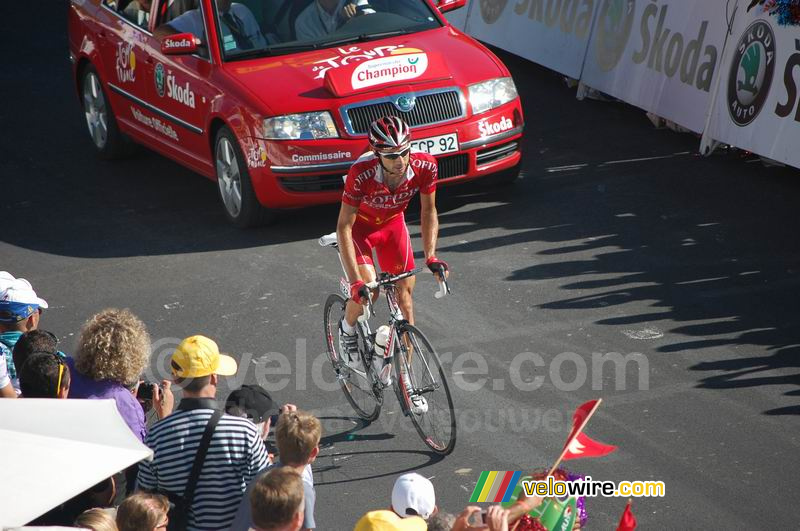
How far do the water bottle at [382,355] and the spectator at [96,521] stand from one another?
9.64ft

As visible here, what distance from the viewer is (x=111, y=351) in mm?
5832

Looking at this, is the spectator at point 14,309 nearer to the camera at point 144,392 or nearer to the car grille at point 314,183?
the camera at point 144,392

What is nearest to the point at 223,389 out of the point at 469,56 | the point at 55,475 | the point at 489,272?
the point at 489,272

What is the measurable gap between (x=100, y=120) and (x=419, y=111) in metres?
4.31

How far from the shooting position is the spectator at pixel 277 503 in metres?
4.48

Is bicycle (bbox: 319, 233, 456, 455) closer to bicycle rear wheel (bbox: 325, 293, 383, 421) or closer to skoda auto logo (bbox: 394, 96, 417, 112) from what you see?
bicycle rear wheel (bbox: 325, 293, 383, 421)

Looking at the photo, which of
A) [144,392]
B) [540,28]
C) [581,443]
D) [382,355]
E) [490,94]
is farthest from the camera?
[540,28]

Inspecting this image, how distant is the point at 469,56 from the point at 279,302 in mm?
3278

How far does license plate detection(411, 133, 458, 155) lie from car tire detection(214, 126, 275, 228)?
1534mm

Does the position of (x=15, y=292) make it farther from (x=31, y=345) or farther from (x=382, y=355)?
(x=382, y=355)

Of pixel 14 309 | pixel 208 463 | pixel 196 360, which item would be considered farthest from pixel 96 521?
pixel 14 309

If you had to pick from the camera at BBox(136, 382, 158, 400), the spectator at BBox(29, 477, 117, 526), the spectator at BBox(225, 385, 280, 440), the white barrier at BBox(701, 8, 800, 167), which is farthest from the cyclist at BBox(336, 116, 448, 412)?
the white barrier at BBox(701, 8, 800, 167)

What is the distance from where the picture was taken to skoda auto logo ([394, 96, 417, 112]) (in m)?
10.6

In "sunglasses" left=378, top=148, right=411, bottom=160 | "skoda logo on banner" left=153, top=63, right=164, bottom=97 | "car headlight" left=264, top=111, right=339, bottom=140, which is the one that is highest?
"sunglasses" left=378, top=148, right=411, bottom=160
